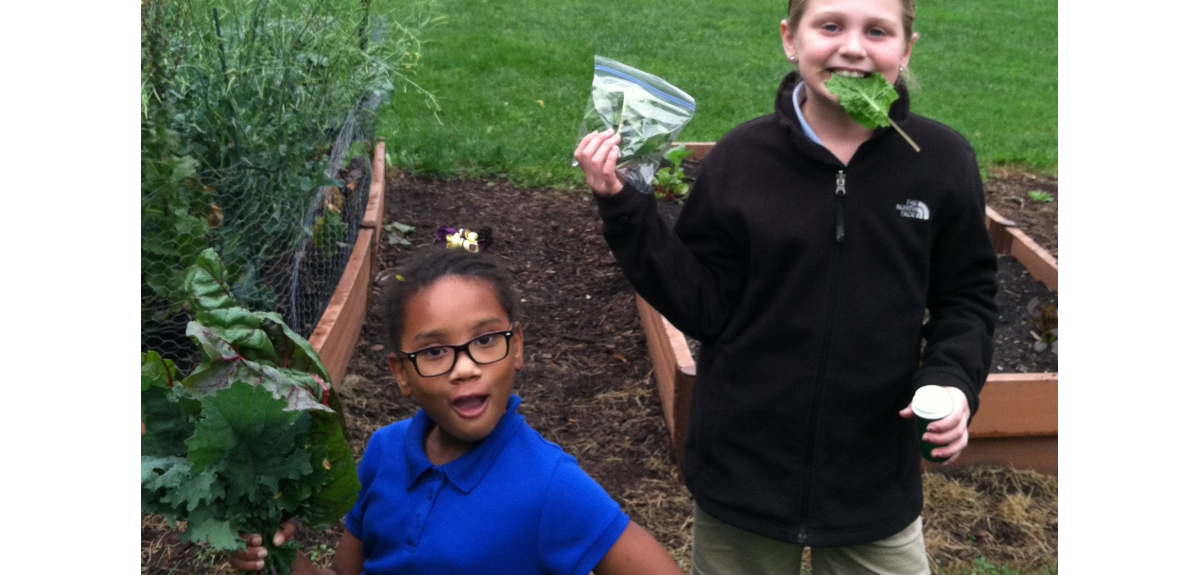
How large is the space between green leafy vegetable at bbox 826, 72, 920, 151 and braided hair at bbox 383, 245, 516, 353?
0.72 meters

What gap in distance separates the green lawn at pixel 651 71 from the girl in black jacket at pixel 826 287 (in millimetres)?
4077

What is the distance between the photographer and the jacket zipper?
7.35 feet

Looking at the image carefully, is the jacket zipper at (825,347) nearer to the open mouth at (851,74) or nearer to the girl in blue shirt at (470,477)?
the open mouth at (851,74)

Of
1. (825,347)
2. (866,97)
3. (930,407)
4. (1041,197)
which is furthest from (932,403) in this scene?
(1041,197)

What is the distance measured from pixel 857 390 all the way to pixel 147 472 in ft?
4.43

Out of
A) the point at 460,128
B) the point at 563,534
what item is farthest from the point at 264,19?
the point at 460,128

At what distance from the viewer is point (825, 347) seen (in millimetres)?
2277

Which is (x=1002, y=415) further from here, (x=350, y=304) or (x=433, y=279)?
(x=433, y=279)

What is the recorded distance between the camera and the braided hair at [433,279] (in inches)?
79.0

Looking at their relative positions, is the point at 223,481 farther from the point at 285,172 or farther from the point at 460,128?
the point at 460,128

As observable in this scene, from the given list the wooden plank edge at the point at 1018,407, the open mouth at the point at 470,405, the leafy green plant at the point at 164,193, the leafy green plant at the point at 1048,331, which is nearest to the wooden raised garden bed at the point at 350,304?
the leafy green plant at the point at 164,193

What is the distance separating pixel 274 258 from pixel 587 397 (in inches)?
54.7

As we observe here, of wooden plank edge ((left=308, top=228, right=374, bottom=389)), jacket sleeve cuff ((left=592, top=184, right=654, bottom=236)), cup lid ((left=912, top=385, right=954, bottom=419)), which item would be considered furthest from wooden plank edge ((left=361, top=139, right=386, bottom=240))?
cup lid ((left=912, top=385, right=954, bottom=419))

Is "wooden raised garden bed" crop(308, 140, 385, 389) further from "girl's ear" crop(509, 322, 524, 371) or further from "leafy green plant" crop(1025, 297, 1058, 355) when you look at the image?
"leafy green plant" crop(1025, 297, 1058, 355)
